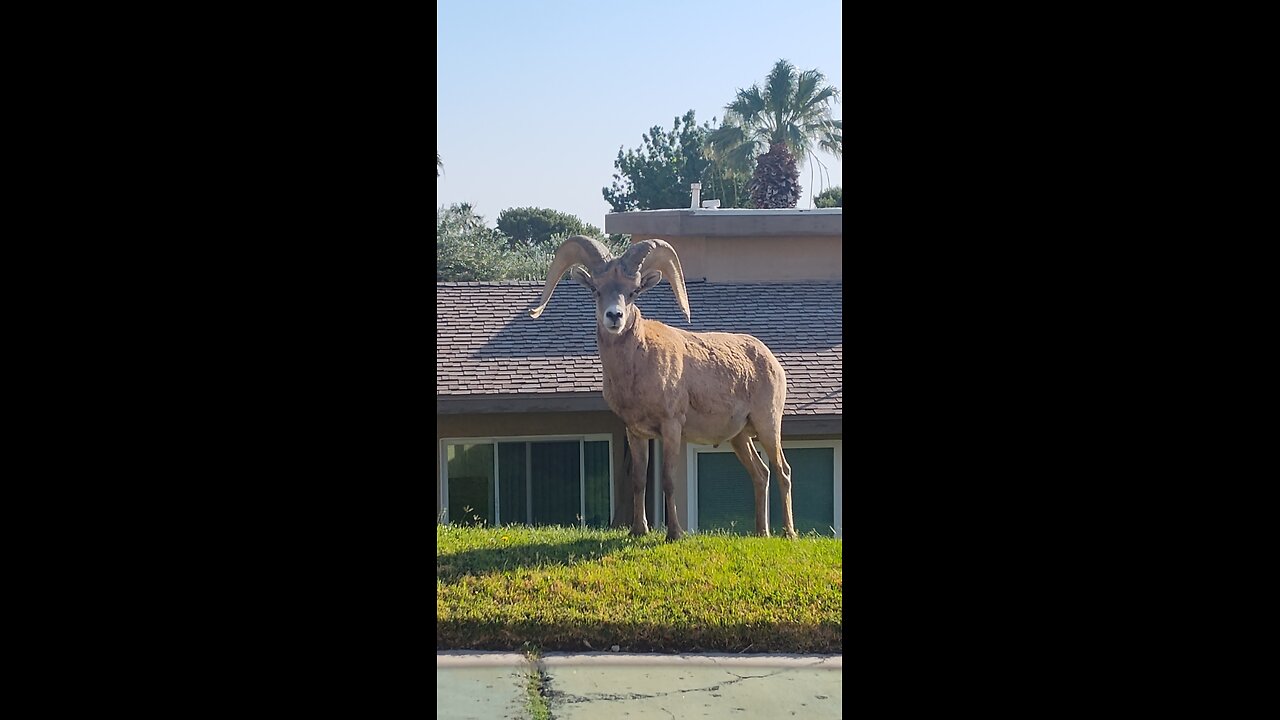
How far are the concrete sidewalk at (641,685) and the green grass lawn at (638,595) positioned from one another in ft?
0.55

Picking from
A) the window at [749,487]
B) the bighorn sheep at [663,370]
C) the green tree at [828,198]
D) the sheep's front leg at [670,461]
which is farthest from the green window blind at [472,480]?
the green tree at [828,198]

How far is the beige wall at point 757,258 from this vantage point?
15.1 m

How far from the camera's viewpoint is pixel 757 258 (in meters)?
15.2

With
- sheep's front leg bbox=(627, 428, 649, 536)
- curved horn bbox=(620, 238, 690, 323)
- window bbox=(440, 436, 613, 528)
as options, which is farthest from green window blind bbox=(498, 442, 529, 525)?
curved horn bbox=(620, 238, 690, 323)

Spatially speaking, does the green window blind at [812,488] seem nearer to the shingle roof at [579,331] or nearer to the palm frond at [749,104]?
the shingle roof at [579,331]

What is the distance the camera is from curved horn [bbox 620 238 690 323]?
28.1 feet

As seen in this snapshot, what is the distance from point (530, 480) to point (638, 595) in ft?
15.1

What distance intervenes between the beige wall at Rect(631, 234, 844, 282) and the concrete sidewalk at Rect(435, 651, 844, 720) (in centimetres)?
880

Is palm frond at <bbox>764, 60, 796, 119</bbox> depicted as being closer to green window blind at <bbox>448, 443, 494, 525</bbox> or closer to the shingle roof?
the shingle roof

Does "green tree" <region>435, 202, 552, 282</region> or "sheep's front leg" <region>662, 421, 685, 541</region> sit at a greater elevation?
"green tree" <region>435, 202, 552, 282</region>
